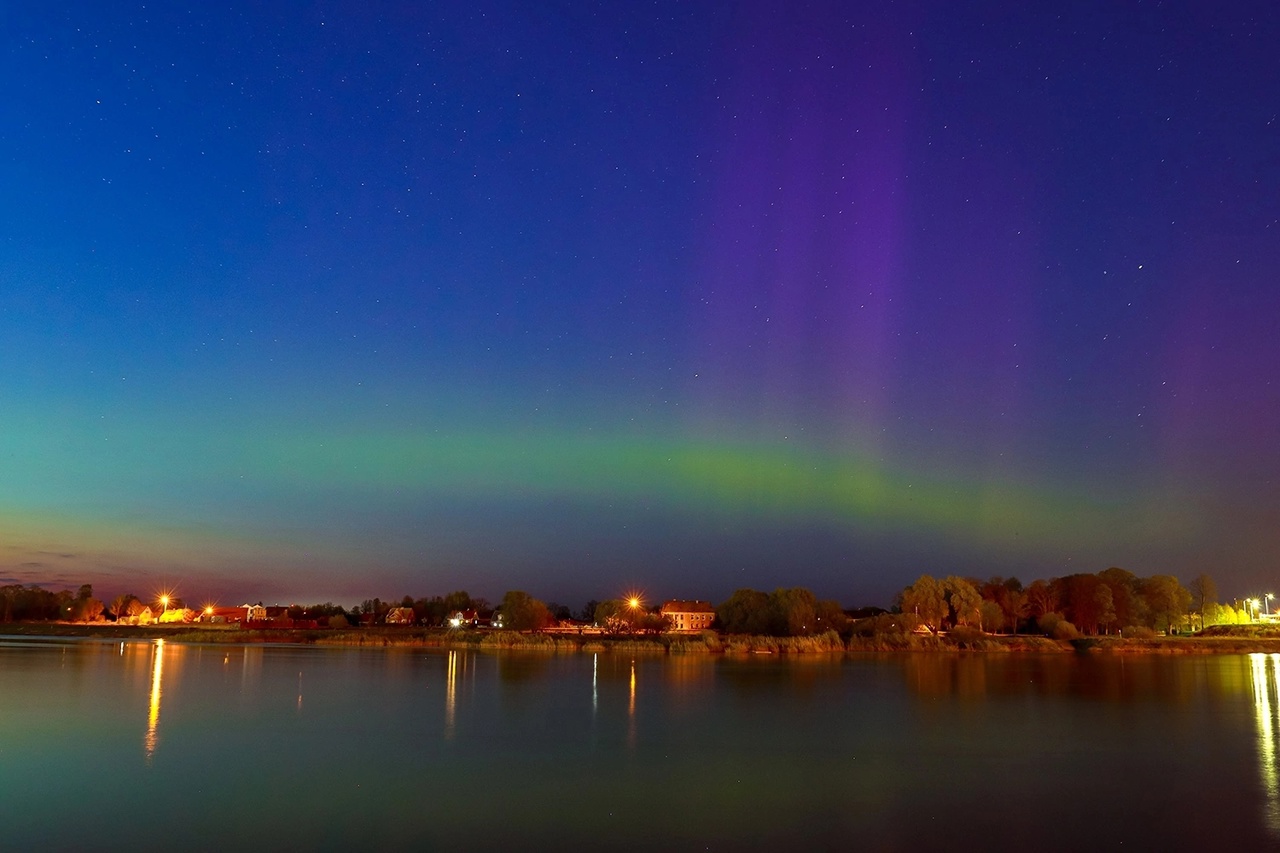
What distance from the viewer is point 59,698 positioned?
3397cm

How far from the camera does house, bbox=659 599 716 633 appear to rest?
126 metres

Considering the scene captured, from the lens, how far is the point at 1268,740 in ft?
93.7

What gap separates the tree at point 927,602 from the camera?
90.9 m

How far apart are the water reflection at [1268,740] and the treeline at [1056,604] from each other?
33.4 m

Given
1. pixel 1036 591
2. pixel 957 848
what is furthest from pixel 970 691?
pixel 1036 591

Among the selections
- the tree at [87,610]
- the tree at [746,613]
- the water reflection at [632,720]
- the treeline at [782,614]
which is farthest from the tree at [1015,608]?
the tree at [87,610]

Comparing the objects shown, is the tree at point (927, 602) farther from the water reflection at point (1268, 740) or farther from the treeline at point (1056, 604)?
the water reflection at point (1268, 740)

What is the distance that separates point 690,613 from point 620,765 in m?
110

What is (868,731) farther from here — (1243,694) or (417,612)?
(417,612)

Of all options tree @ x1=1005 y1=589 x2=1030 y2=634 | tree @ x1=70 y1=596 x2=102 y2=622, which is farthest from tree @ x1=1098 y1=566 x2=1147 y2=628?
tree @ x1=70 y1=596 x2=102 y2=622

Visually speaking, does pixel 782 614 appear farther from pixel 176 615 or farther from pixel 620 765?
pixel 176 615

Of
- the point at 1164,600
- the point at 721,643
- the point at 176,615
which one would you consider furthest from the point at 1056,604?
the point at 176,615

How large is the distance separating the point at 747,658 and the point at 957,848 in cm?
5410

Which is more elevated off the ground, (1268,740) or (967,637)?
(967,637)
